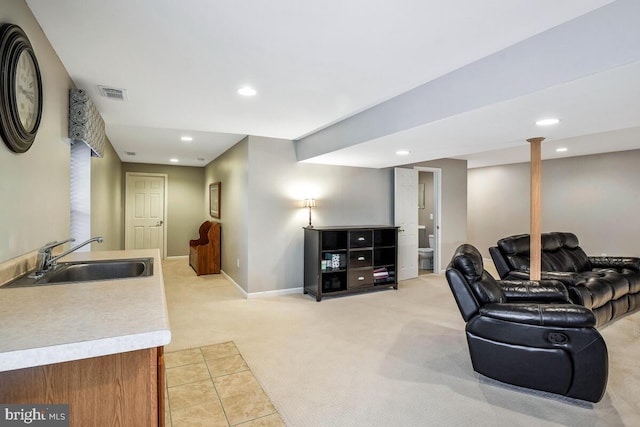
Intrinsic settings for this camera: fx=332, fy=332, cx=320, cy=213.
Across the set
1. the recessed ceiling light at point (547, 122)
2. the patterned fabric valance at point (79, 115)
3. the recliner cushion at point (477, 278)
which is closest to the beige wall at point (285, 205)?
the patterned fabric valance at point (79, 115)

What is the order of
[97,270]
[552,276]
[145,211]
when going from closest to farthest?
[97,270]
[552,276]
[145,211]

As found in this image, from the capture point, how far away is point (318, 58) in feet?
7.48

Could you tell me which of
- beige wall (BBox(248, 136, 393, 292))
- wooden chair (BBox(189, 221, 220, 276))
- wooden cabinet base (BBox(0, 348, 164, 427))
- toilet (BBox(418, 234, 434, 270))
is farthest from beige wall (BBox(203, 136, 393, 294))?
wooden cabinet base (BBox(0, 348, 164, 427))

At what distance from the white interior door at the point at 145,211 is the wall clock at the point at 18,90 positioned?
6.43 metres

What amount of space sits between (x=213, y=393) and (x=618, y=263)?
5.06 meters

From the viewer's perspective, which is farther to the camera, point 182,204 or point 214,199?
point 182,204

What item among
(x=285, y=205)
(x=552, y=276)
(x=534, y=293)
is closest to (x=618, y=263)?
(x=552, y=276)

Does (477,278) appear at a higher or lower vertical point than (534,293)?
higher

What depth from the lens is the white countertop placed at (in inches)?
34.6

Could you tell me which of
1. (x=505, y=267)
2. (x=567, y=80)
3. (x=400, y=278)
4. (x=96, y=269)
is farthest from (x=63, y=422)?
(x=400, y=278)

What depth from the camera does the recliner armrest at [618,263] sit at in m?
4.17

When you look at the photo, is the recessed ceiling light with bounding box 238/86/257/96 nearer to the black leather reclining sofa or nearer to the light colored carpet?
the light colored carpet

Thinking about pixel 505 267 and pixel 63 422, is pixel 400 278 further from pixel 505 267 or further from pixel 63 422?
pixel 63 422

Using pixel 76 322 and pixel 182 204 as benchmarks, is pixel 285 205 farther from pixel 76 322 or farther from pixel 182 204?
pixel 182 204
